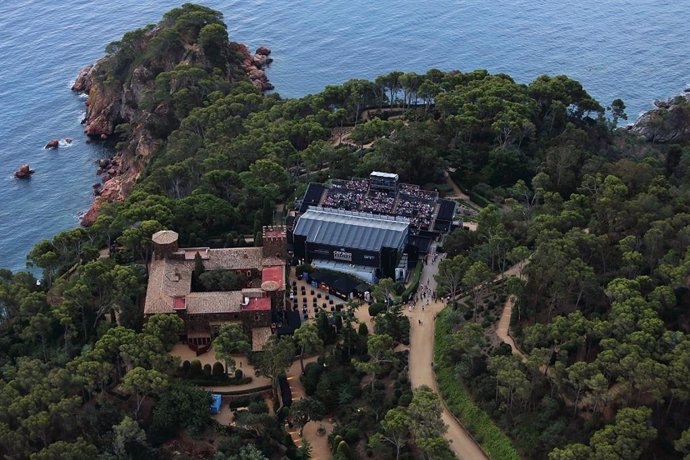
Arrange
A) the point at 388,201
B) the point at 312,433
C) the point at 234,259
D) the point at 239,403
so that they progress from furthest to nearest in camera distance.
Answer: the point at 388,201 → the point at 234,259 → the point at 239,403 → the point at 312,433

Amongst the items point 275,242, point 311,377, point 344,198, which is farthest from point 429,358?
point 344,198

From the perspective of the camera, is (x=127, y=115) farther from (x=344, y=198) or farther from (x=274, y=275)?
(x=274, y=275)

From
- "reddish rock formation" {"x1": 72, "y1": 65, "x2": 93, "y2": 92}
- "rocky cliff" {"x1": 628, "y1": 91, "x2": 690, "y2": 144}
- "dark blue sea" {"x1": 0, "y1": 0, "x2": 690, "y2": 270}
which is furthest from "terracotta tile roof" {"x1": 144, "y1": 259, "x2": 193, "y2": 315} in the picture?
"reddish rock formation" {"x1": 72, "y1": 65, "x2": 93, "y2": 92}

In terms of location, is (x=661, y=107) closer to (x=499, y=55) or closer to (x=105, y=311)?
(x=499, y=55)

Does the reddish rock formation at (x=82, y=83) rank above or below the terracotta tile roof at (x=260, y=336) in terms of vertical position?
above

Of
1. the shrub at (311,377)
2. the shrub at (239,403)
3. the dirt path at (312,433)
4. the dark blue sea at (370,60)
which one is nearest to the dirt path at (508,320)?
the shrub at (311,377)

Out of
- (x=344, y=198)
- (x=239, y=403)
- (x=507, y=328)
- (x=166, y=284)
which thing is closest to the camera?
(x=239, y=403)

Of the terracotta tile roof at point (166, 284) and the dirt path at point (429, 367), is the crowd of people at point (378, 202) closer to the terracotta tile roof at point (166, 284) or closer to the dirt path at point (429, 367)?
the dirt path at point (429, 367)

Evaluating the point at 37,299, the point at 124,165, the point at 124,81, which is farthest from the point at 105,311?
the point at 124,81
